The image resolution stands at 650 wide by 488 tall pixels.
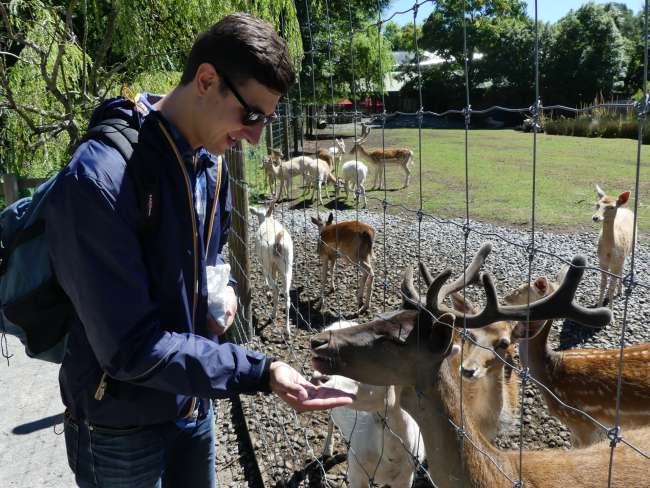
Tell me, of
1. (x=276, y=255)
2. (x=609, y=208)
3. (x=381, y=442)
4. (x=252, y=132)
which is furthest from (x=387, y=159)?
(x=252, y=132)

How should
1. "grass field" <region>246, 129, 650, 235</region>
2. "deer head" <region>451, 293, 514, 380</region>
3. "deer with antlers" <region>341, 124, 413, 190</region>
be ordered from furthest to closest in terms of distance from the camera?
"deer with antlers" <region>341, 124, 413, 190</region> → "grass field" <region>246, 129, 650, 235</region> → "deer head" <region>451, 293, 514, 380</region>

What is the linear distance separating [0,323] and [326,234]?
19.0ft

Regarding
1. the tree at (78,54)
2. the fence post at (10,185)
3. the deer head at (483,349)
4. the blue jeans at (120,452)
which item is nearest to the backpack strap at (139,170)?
the blue jeans at (120,452)

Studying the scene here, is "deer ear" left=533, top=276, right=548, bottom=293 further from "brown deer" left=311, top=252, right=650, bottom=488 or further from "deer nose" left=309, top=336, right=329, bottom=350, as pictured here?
"deer nose" left=309, top=336, right=329, bottom=350

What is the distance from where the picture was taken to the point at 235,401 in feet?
15.0

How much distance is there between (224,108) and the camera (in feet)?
5.05

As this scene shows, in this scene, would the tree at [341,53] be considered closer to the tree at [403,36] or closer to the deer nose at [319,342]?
the tree at [403,36]

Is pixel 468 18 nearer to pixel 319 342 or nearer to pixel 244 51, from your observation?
pixel 319 342

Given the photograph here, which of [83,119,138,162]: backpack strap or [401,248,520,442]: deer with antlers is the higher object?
[83,119,138,162]: backpack strap

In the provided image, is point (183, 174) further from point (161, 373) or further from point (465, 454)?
point (465, 454)

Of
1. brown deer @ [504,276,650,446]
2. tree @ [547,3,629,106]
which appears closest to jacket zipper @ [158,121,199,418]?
brown deer @ [504,276,650,446]

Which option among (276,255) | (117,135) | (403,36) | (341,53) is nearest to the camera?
(117,135)

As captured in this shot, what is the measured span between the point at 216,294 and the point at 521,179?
1430cm

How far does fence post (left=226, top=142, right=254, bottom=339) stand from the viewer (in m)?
4.73
